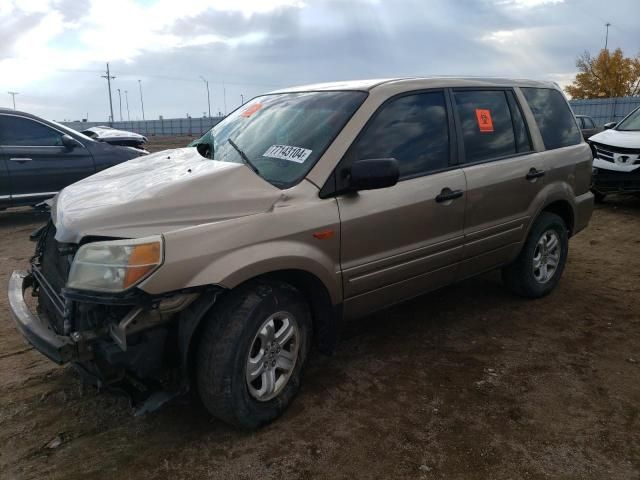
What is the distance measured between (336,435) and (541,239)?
2.80 metres

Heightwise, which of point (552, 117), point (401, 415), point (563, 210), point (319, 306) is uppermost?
point (552, 117)

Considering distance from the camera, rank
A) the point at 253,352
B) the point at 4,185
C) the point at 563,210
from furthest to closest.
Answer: the point at 4,185
the point at 563,210
the point at 253,352

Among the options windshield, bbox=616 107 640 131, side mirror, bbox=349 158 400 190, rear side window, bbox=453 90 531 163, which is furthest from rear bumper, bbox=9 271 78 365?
windshield, bbox=616 107 640 131

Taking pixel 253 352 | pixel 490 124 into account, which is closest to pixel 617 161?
pixel 490 124

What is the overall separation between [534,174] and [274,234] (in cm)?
255

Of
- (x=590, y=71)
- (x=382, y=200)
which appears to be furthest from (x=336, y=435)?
(x=590, y=71)

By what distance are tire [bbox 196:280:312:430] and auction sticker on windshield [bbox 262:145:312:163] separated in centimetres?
75

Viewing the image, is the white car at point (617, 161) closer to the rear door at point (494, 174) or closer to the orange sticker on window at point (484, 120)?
the rear door at point (494, 174)

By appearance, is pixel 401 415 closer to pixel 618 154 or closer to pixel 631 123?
pixel 618 154

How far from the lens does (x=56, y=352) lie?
2438mm

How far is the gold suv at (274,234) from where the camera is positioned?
2.53 metres

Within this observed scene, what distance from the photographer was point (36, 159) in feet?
26.1

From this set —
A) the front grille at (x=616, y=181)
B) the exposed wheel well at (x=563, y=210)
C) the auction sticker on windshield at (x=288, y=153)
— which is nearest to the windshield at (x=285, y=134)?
the auction sticker on windshield at (x=288, y=153)

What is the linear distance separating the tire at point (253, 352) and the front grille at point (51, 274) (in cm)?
78
